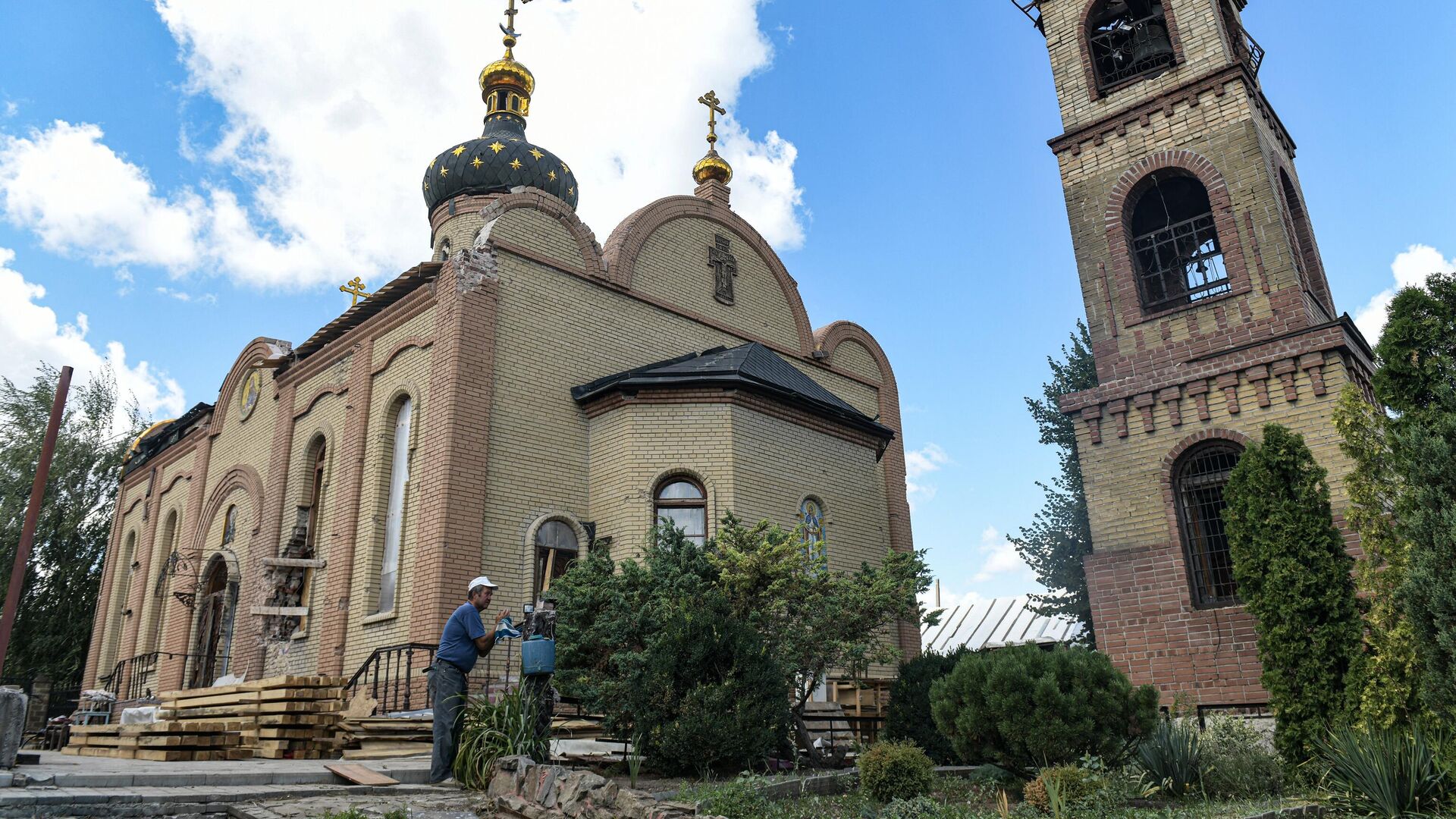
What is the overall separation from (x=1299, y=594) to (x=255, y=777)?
8.50m

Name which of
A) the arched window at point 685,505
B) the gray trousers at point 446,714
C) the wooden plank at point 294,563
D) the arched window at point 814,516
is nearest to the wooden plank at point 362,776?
the gray trousers at point 446,714

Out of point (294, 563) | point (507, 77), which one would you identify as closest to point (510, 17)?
point (507, 77)

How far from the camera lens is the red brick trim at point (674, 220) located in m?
16.5

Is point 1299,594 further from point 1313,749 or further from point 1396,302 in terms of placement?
point 1396,302

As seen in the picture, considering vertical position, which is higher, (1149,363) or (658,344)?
(658,344)

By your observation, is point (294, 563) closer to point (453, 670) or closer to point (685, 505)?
point (685, 505)

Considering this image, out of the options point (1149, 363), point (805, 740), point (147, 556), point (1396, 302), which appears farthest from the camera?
point (147, 556)

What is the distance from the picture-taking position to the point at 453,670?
7734 mm

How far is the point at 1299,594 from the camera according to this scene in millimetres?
8602

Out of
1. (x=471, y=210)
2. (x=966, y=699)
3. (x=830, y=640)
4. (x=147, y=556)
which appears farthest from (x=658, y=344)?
(x=147, y=556)

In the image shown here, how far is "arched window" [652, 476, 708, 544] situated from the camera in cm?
1392

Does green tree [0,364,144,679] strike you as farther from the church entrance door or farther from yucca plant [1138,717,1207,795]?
yucca plant [1138,717,1207,795]

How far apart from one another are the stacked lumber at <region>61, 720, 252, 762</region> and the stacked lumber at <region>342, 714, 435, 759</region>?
1.07 metres

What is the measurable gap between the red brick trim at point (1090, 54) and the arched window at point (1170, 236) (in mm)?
1443
